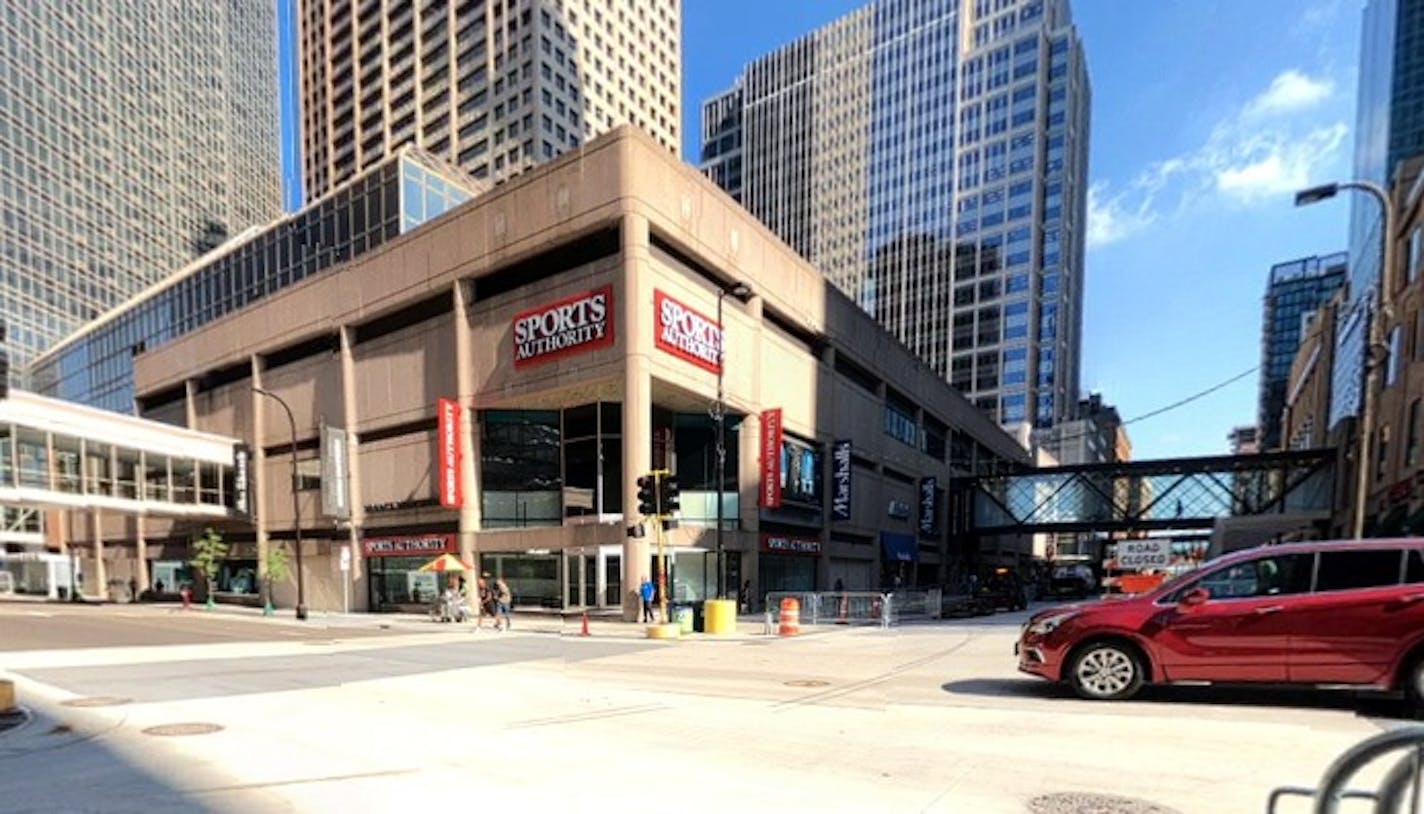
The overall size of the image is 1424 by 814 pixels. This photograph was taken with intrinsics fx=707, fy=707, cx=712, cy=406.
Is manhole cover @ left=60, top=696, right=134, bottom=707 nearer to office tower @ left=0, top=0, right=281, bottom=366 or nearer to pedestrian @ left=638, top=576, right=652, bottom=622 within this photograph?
pedestrian @ left=638, top=576, right=652, bottom=622

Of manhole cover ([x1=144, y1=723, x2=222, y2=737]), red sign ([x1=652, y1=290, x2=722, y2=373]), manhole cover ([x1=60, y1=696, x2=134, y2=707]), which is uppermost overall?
red sign ([x1=652, y1=290, x2=722, y2=373])

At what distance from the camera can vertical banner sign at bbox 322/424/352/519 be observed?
30922 mm

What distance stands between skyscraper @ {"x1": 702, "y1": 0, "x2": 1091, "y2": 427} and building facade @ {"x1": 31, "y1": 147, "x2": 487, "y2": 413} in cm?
8728

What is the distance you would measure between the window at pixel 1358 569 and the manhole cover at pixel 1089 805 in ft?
14.5

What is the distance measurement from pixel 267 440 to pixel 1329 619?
4250cm

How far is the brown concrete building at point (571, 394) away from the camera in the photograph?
2439cm

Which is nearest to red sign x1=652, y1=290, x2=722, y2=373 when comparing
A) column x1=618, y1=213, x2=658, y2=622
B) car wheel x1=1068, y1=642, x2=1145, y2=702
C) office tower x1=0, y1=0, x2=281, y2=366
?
column x1=618, y1=213, x2=658, y2=622

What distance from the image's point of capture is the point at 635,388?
22953 mm

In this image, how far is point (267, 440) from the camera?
37.4 meters

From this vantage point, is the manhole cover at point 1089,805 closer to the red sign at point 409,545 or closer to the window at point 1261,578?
the window at point 1261,578

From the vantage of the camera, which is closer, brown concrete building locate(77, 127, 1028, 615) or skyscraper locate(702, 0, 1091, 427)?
brown concrete building locate(77, 127, 1028, 615)

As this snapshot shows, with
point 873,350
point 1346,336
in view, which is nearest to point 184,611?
point 873,350

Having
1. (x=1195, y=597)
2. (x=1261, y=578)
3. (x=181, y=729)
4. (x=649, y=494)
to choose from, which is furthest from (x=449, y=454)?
(x=1261, y=578)

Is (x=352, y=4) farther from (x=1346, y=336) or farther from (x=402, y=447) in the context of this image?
(x=1346, y=336)
